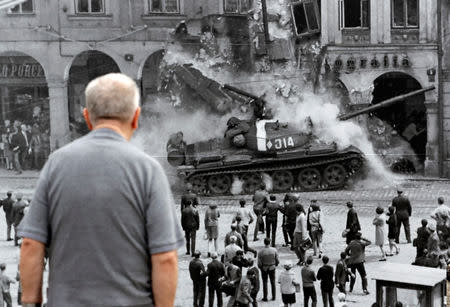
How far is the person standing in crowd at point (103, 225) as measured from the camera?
2.07 metres

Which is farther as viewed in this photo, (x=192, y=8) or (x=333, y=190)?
(x=333, y=190)

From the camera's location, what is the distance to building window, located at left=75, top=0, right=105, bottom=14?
13383 millimetres

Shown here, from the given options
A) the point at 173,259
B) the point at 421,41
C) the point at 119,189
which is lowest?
the point at 173,259

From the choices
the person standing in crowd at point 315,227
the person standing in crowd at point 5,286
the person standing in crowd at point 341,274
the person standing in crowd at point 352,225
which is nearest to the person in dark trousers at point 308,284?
the person standing in crowd at point 341,274

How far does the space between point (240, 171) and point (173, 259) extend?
1437 cm

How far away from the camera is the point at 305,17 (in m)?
15.9

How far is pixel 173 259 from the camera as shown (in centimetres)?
211

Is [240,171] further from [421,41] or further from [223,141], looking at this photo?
[421,41]

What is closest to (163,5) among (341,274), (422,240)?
(422,240)

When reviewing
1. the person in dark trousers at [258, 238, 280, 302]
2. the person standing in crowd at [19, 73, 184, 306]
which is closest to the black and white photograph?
the person in dark trousers at [258, 238, 280, 302]

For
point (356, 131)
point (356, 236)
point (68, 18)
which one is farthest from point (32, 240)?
point (356, 131)

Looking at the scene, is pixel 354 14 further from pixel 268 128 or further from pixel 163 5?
pixel 163 5

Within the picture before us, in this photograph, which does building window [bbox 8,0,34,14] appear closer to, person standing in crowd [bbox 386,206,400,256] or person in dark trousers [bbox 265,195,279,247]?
person in dark trousers [bbox 265,195,279,247]

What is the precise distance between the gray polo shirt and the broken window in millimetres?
13308
